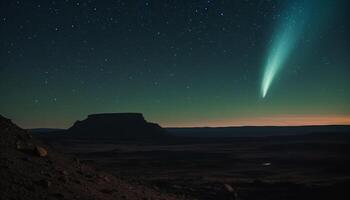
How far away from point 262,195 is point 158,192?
9.75 metres

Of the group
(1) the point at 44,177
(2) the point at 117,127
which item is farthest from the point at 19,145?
(2) the point at 117,127

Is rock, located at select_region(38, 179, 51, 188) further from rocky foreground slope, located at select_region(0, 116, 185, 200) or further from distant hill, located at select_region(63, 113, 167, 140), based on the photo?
distant hill, located at select_region(63, 113, 167, 140)

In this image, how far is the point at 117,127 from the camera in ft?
509

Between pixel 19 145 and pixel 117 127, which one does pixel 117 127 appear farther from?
pixel 19 145

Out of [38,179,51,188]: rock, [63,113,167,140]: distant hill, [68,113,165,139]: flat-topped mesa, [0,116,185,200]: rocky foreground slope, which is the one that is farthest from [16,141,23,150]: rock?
[68,113,165,139]: flat-topped mesa

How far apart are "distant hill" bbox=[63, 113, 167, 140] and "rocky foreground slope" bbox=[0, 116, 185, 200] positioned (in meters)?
127

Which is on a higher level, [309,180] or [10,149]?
[10,149]

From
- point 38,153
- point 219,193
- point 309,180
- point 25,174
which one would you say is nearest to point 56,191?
point 25,174

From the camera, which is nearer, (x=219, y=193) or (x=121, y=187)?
(x=121, y=187)

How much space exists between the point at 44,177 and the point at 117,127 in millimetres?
143278

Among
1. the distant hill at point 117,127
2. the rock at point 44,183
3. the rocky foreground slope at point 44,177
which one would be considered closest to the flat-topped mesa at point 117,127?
the distant hill at point 117,127

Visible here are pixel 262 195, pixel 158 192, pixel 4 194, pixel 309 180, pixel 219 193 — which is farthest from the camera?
pixel 309 180

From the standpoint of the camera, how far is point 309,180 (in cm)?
3550

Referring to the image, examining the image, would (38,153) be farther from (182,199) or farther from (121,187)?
(182,199)
